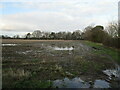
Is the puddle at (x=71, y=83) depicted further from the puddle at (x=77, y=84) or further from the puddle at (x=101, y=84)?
the puddle at (x=101, y=84)

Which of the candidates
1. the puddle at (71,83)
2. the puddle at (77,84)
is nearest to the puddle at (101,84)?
the puddle at (77,84)

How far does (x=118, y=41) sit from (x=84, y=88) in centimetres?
1551

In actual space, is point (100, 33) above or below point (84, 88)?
above

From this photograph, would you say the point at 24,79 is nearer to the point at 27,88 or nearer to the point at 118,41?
the point at 27,88

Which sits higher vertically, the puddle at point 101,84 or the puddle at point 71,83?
the puddle at point 71,83

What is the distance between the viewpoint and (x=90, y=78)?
6559mm

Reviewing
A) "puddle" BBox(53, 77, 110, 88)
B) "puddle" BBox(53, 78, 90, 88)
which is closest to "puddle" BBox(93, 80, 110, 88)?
"puddle" BBox(53, 77, 110, 88)

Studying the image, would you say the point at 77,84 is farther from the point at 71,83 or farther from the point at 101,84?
the point at 101,84

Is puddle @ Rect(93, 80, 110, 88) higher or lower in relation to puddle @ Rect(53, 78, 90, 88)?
lower

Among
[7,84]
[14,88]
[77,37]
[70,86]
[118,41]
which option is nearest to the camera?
[14,88]

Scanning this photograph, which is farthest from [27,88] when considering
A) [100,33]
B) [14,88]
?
[100,33]

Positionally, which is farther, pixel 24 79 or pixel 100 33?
pixel 100 33

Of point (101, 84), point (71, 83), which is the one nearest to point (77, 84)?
point (71, 83)

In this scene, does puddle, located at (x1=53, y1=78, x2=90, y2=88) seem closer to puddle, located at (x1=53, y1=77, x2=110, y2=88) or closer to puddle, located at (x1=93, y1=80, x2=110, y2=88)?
puddle, located at (x1=53, y1=77, x2=110, y2=88)
